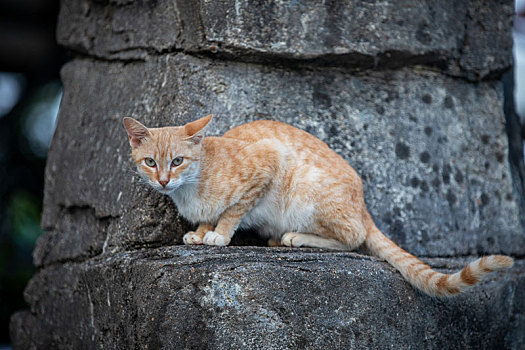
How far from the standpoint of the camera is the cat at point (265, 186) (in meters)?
3.03

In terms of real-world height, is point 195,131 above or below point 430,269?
above

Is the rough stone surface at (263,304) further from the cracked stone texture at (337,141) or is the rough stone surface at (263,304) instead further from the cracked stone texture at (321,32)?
the cracked stone texture at (321,32)

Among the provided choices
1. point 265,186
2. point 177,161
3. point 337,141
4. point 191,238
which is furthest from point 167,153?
point 337,141

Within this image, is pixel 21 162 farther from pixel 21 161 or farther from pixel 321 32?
pixel 321 32

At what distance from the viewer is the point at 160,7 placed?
12.0 feet

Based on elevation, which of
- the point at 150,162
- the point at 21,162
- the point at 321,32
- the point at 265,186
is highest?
the point at 321,32

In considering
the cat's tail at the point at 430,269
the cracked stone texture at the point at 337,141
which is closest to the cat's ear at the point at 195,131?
the cracked stone texture at the point at 337,141

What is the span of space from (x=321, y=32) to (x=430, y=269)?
1462mm

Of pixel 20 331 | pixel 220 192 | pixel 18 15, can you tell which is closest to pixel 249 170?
pixel 220 192

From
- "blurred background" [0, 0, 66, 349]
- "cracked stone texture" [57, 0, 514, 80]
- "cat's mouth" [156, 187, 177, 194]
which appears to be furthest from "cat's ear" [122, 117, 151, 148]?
"blurred background" [0, 0, 66, 349]

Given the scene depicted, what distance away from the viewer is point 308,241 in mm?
3232

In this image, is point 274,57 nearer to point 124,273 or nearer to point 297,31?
point 297,31

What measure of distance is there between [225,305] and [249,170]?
839 millimetres

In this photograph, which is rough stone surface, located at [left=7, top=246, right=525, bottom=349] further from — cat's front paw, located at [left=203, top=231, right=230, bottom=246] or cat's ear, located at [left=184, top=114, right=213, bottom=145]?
cat's ear, located at [left=184, top=114, right=213, bottom=145]
